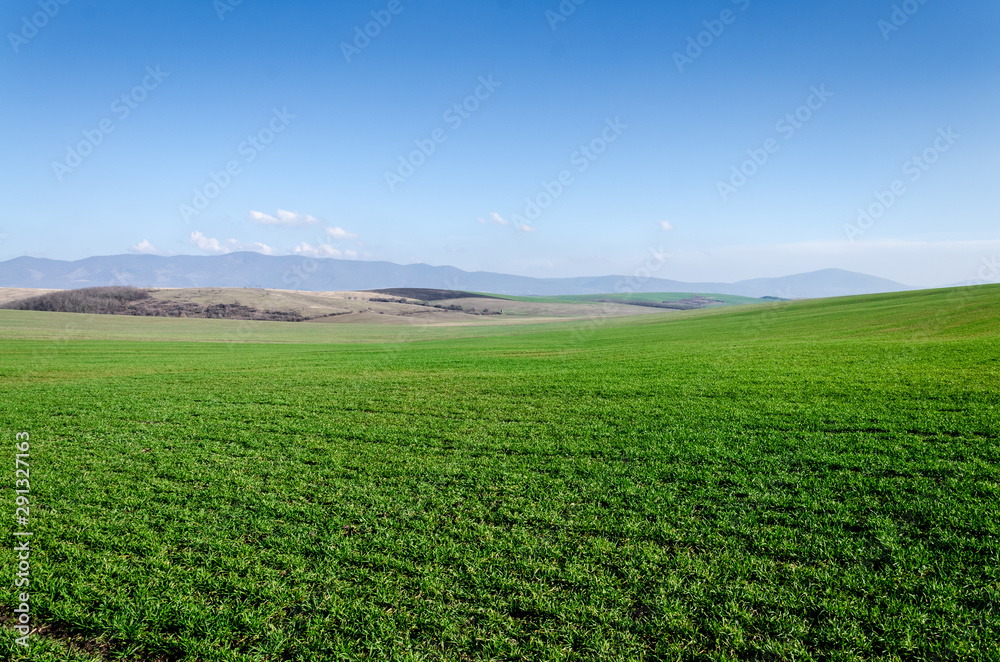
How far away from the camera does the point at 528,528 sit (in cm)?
758

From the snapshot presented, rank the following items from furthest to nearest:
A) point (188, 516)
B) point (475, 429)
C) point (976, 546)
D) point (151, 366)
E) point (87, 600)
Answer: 1. point (151, 366)
2. point (475, 429)
3. point (188, 516)
4. point (976, 546)
5. point (87, 600)

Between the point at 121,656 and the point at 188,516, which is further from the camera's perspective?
the point at 188,516

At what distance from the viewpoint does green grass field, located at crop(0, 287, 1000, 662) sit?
523 centimetres

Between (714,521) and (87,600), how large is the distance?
880 centimetres

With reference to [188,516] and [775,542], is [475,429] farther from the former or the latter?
[775,542]

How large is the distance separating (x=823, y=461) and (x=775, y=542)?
4.16 metres

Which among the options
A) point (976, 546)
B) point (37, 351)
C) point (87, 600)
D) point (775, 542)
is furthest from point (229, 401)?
point (37, 351)

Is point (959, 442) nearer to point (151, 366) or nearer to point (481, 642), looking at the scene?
point (481, 642)

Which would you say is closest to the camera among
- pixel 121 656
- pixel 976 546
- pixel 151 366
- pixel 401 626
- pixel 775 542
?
pixel 121 656

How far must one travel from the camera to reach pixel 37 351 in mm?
37469

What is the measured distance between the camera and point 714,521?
7555 mm

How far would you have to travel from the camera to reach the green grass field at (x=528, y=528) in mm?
5234

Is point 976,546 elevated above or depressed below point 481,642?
above

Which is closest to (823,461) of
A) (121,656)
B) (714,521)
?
(714,521)
